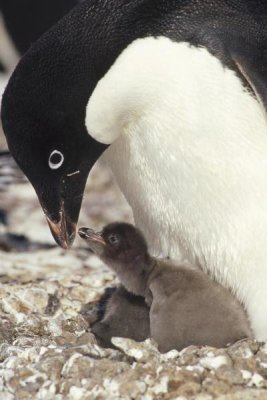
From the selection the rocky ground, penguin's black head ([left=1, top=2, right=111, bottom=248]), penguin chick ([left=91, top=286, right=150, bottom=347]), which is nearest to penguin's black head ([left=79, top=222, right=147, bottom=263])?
penguin chick ([left=91, top=286, right=150, bottom=347])

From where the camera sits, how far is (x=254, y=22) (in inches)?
132

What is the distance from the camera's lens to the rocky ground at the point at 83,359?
2959 mm

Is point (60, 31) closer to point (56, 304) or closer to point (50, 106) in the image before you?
point (50, 106)

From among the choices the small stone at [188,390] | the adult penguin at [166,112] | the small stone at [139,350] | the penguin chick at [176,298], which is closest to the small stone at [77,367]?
the small stone at [139,350]

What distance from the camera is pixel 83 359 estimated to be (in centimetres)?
310

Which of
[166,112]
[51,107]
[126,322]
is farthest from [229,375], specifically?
[51,107]

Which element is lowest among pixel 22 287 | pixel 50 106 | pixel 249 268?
pixel 22 287

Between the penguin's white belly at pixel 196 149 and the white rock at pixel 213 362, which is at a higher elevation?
the penguin's white belly at pixel 196 149

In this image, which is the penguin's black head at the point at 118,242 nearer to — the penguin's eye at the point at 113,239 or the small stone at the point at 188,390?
the penguin's eye at the point at 113,239

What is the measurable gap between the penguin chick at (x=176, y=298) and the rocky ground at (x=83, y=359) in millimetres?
174

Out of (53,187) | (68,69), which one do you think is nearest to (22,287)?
(53,187)

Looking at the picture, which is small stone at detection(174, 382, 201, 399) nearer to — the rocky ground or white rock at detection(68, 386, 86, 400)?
the rocky ground

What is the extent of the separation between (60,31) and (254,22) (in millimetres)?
610

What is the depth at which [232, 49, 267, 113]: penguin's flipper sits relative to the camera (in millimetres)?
3244
